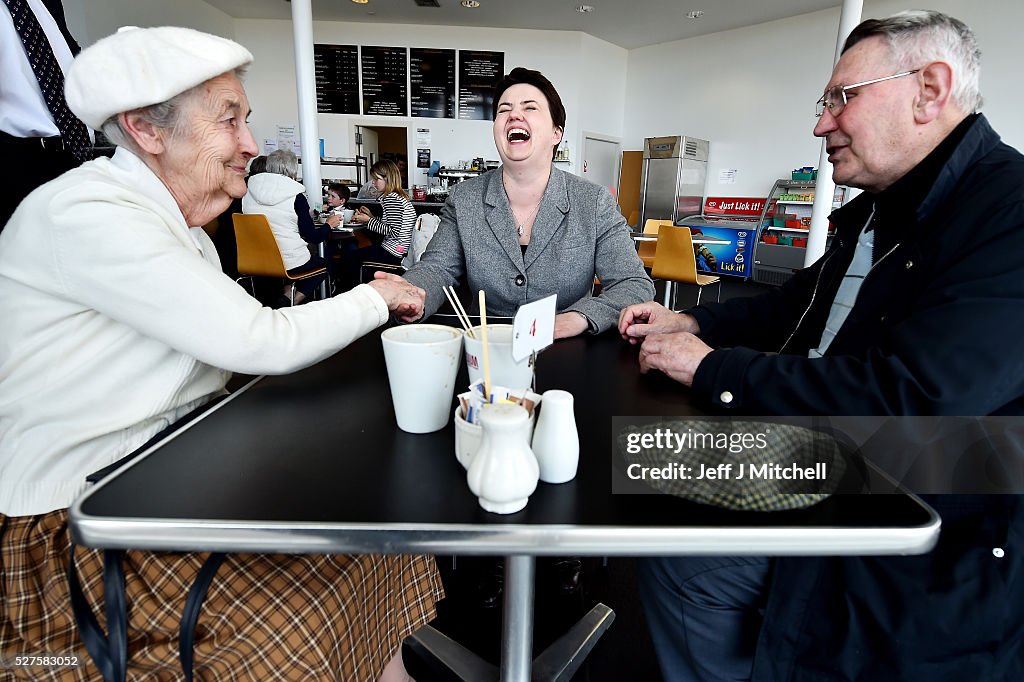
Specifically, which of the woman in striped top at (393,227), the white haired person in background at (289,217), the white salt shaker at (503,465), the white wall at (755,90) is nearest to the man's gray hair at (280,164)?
the white haired person in background at (289,217)

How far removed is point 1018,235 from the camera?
2.75 feet

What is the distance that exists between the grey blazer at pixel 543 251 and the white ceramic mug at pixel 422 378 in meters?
0.82

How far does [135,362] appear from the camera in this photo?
0.90 meters

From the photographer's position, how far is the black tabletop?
59cm

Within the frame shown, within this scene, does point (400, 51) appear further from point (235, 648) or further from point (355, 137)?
point (235, 648)

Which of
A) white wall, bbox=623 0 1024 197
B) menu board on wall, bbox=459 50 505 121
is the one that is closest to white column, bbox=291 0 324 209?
menu board on wall, bbox=459 50 505 121

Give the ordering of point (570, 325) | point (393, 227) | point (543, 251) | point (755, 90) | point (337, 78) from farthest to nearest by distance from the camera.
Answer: point (337, 78) < point (755, 90) < point (393, 227) < point (543, 251) < point (570, 325)

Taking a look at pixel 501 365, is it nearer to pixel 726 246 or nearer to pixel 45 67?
pixel 45 67

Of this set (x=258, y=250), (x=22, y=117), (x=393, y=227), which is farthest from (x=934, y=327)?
(x=393, y=227)

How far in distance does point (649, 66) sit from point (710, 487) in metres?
9.42

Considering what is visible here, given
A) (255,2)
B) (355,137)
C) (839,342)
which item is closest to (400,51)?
(355,137)

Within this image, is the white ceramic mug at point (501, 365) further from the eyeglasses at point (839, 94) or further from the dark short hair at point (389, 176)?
the dark short hair at point (389, 176)

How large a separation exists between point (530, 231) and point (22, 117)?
1438mm

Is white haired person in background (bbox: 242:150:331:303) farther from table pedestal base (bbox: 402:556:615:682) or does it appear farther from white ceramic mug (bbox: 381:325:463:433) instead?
white ceramic mug (bbox: 381:325:463:433)
